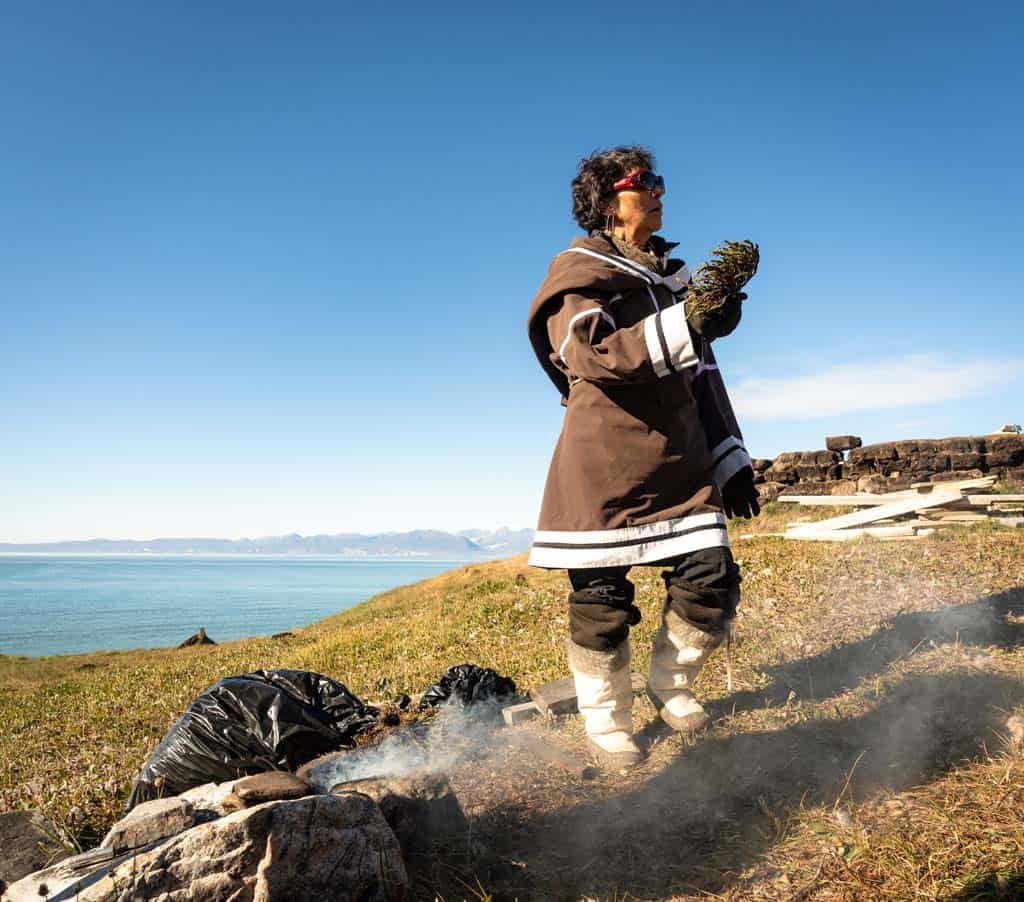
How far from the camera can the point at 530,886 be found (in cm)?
254

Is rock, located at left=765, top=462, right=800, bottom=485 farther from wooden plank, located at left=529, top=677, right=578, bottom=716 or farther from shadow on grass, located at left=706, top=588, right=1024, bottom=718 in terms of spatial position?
wooden plank, located at left=529, top=677, right=578, bottom=716

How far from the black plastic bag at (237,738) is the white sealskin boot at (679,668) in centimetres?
184

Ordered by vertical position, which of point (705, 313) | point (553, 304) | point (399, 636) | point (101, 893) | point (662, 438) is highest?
point (553, 304)

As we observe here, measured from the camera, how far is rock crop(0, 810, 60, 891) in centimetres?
272

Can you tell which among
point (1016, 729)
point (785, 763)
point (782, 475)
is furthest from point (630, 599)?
point (782, 475)

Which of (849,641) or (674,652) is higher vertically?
(674,652)

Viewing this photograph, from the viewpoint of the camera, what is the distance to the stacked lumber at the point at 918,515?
33.7 feet

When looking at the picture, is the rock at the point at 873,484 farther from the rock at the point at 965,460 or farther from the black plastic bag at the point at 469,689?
the black plastic bag at the point at 469,689

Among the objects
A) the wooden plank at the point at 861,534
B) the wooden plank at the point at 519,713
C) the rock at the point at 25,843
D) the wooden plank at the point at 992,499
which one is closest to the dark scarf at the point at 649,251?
the wooden plank at the point at 519,713

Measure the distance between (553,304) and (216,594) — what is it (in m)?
120

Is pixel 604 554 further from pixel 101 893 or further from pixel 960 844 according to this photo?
pixel 101 893

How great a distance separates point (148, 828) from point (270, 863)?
1.91ft

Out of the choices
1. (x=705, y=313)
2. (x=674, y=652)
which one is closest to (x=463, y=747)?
(x=674, y=652)

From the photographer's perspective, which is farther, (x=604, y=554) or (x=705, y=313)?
(x=604, y=554)
